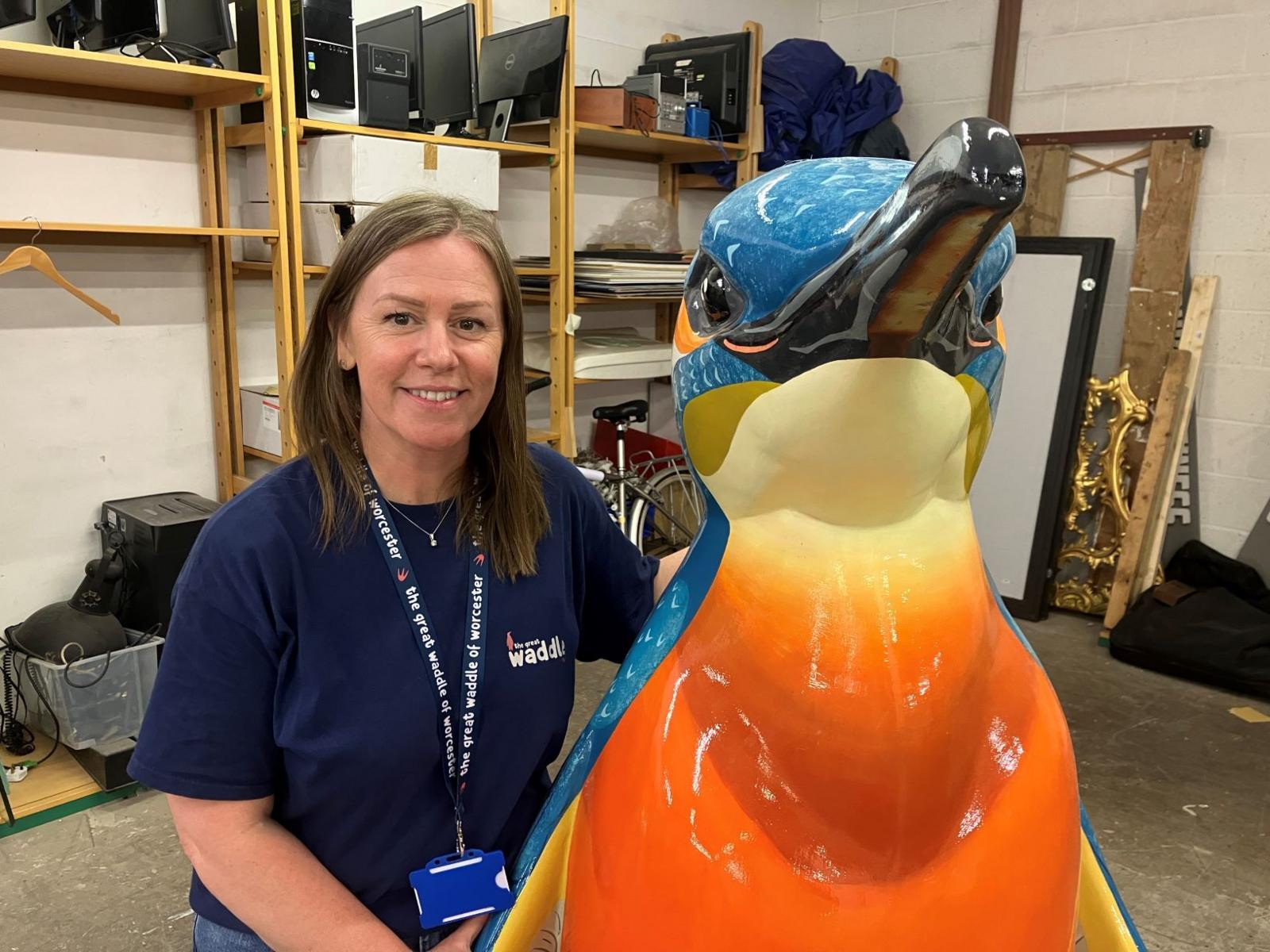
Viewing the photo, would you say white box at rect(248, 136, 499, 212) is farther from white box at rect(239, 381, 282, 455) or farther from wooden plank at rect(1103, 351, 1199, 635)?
wooden plank at rect(1103, 351, 1199, 635)

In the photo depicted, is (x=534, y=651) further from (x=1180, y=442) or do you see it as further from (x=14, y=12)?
(x=1180, y=442)

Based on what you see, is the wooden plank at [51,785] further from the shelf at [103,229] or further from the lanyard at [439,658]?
the lanyard at [439,658]

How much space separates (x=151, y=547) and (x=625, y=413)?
71.4 inches

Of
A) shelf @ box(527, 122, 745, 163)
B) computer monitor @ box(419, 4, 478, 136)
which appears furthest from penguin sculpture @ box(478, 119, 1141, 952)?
shelf @ box(527, 122, 745, 163)

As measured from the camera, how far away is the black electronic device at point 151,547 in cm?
283

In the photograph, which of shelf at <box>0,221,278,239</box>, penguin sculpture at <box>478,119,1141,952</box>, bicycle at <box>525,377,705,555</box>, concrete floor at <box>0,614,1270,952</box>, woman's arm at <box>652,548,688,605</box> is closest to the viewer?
penguin sculpture at <box>478,119,1141,952</box>

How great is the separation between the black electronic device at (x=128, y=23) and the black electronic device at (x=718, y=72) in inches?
78.6

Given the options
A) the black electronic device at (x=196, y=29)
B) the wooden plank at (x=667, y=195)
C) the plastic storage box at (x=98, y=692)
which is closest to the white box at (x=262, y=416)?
the plastic storage box at (x=98, y=692)

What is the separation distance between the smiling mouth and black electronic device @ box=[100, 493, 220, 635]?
1.97m

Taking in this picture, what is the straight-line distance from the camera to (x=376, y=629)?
1.08 meters

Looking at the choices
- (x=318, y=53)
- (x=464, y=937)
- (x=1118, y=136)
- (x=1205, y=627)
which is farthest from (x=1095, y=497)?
(x=464, y=937)

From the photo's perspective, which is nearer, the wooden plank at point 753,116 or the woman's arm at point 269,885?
the woman's arm at point 269,885

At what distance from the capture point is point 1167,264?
4000 mm

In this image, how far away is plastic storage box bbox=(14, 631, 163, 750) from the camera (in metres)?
2.65
